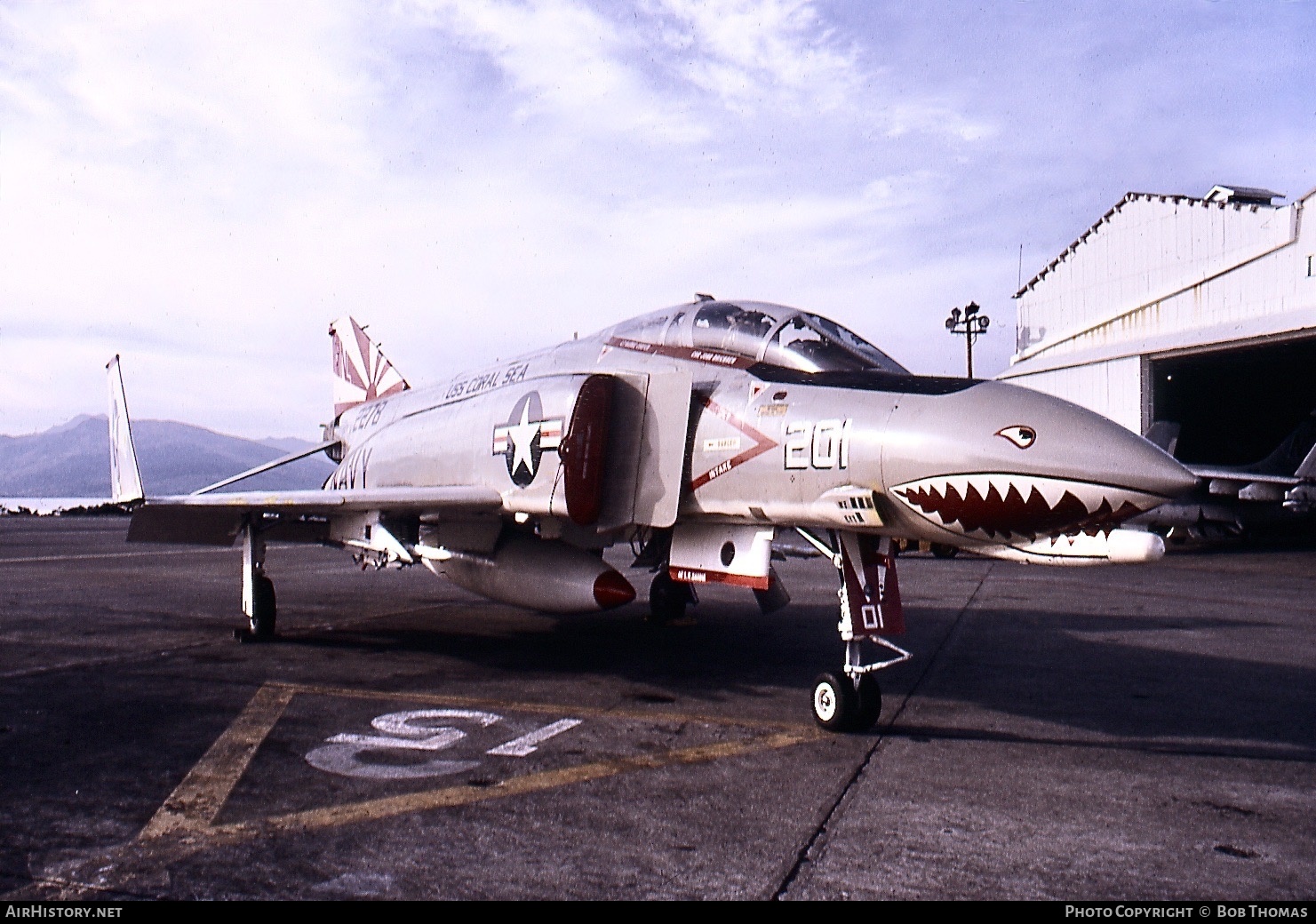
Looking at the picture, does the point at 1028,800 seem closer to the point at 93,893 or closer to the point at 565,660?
the point at 93,893

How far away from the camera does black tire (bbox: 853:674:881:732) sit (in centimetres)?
569

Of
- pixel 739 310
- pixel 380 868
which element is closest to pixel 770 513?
pixel 739 310

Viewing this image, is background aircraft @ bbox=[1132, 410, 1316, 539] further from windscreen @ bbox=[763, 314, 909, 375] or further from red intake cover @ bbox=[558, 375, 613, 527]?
red intake cover @ bbox=[558, 375, 613, 527]

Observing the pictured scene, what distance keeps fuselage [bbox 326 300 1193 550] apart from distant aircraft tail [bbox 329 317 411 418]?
583 cm

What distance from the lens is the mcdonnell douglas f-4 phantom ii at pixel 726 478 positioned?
4727 millimetres

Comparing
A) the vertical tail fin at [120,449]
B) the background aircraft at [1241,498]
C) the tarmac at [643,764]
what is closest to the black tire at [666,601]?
the tarmac at [643,764]

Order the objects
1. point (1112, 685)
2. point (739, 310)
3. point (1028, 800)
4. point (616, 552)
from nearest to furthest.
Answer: point (1028, 800), point (739, 310), point (1112, 685), point (616, 552)

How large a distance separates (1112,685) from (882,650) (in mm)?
2060

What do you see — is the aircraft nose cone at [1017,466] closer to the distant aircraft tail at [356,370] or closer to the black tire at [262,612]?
the black tire at [262,612]

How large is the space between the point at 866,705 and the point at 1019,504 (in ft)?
5.72

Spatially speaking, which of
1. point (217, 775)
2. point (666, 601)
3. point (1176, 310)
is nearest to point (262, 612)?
point (666, 601)

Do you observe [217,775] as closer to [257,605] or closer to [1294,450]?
[257,605]

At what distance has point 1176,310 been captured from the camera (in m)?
24.0
